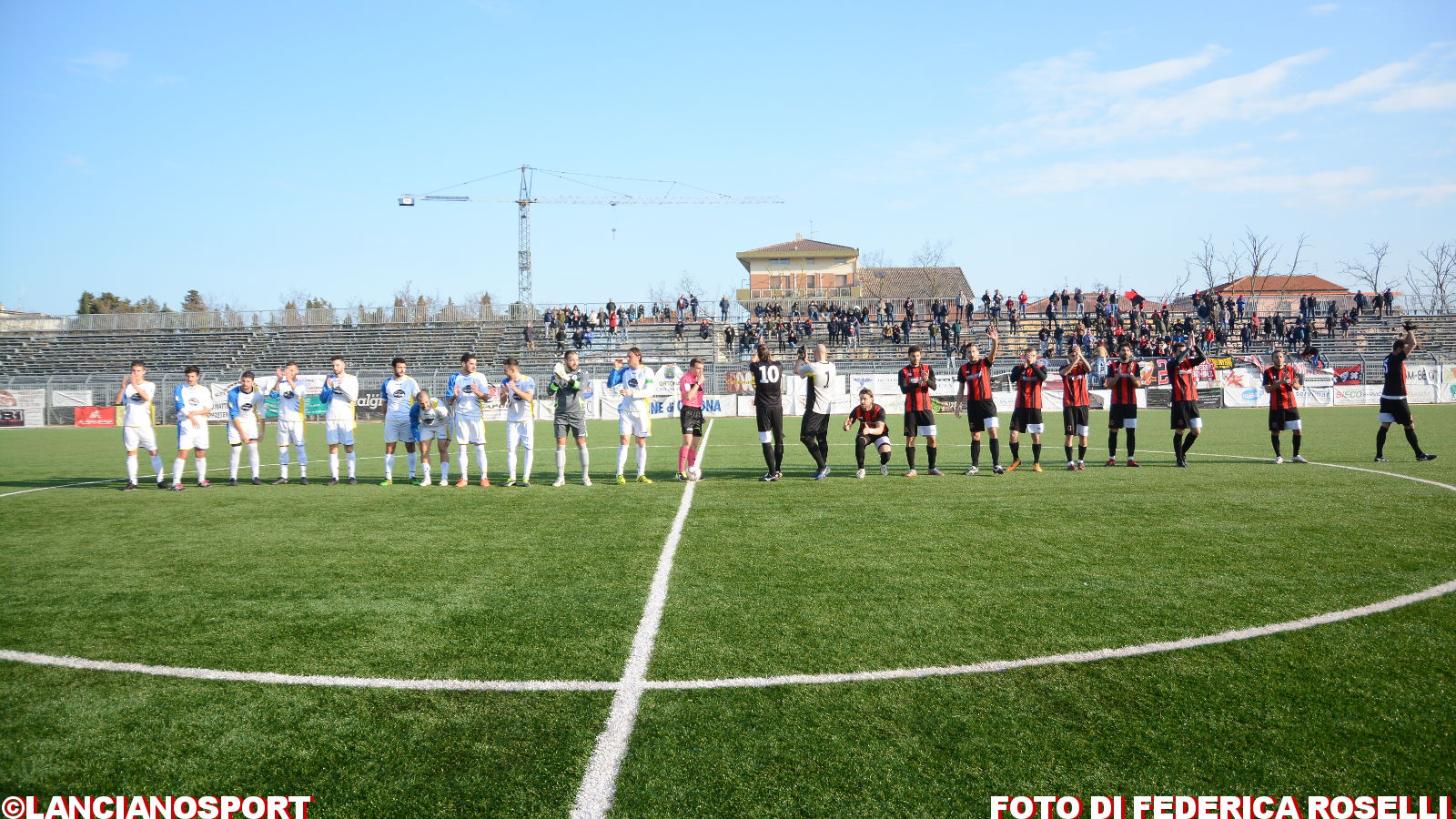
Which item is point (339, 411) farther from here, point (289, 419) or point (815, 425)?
point (815, 425)

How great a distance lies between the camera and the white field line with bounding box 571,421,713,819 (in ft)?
10.1

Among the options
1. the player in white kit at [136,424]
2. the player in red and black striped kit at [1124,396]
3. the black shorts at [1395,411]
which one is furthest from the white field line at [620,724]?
the black shorts at [1395,411]

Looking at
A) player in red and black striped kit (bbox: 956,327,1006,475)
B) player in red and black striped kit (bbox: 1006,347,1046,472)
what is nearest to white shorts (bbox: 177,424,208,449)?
player in red and black striped kit (bbox: 956,327,1006,475)

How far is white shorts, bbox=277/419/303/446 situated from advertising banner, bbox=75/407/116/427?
2857 centimetres

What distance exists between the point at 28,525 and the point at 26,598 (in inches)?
171

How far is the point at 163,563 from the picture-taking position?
23.5ft

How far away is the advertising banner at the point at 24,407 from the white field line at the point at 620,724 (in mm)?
41307

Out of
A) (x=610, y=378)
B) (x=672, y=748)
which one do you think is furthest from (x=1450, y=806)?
(x=610, y=378)

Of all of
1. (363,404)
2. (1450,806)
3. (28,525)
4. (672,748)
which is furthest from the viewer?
(363,404)

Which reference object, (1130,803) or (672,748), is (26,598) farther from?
(1130,803)

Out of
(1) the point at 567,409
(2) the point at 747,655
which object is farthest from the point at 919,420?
(2) the point at 747,655

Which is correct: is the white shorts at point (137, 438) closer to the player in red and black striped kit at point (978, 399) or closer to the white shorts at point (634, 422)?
the white shorts at point (634, 422)

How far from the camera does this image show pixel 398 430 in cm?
1302

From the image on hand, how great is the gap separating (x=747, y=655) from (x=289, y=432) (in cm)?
1135
